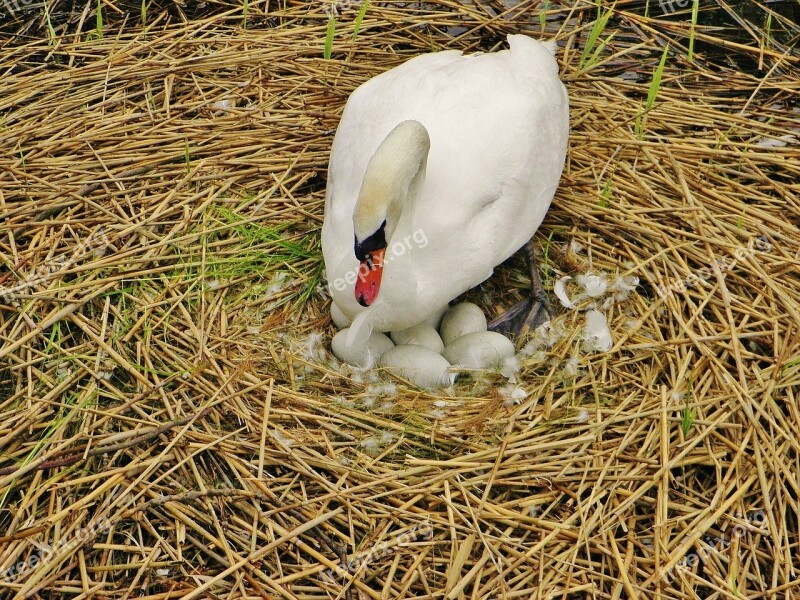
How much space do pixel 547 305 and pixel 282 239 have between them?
1.22m

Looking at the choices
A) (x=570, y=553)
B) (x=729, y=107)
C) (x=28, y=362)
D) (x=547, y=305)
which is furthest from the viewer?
(x=729, y=107)

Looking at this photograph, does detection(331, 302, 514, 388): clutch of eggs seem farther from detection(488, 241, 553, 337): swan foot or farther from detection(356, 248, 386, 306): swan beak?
detection(356, 248, 386, 306): swan beak

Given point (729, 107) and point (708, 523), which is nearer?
point (708, 523)

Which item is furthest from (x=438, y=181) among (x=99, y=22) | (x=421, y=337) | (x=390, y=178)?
(x=99, y=22)

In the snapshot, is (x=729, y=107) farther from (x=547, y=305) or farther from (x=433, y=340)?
(x=433, y=340)

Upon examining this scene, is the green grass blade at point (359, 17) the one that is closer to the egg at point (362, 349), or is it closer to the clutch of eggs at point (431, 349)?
the clutch of eggs at point (431, 349)

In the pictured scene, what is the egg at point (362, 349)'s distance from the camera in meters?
3.72

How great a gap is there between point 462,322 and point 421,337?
8.4 inches

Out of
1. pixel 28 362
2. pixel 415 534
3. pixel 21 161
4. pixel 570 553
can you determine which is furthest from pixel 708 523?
pixel 21 161

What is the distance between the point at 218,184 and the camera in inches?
166

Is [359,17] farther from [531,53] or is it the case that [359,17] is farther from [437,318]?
[437,318]

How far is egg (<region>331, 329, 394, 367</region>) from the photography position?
12.2 feet

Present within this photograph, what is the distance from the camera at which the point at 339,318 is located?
3.87m

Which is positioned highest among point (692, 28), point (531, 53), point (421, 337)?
point (531, 53)
